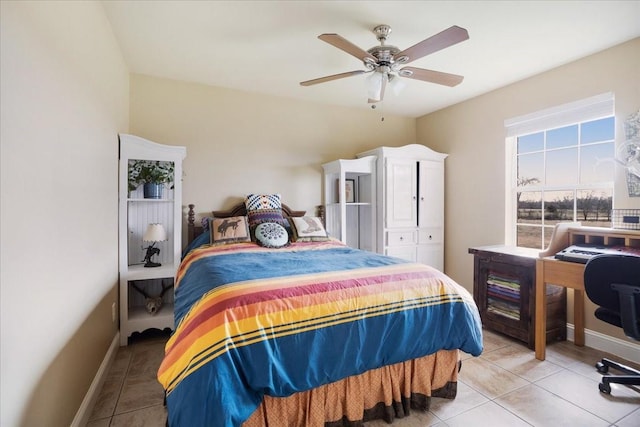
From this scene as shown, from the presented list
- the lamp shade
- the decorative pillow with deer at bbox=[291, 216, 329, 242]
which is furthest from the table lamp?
the decorative pillow with deer at bbox=[291, 216, 329, 242]

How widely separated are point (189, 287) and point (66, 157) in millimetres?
939

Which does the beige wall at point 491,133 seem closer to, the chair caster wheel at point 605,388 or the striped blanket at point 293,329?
→ the chair caster wheel at point 605,388

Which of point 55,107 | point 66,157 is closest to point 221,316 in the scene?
point 66,157

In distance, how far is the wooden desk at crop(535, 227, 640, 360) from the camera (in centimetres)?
221

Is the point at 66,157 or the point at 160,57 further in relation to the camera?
the point at 160,57

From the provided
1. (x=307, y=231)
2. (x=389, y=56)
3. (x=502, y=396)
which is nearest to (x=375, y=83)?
(x=389, y=56)

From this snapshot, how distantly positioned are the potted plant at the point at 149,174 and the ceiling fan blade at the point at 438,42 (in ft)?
7.62

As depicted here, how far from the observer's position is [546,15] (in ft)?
7.03

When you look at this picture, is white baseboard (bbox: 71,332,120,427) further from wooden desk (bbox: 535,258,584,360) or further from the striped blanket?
wooden desk (bbox: 535,258,584,360)

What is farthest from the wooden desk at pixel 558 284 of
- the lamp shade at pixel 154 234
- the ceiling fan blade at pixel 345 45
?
the lamp shade at pixel 154 234

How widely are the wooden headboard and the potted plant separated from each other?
14.8 inches

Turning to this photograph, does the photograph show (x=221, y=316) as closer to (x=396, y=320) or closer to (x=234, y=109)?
(x=396, y=320)

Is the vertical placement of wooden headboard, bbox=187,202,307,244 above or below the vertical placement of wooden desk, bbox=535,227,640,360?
above

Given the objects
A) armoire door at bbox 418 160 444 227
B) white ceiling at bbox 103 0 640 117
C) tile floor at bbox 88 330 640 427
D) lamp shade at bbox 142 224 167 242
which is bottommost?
tile floor at bbox 88 330 640 427
